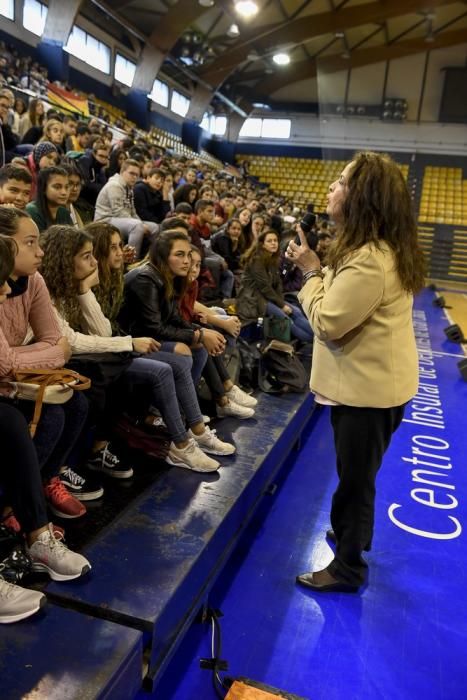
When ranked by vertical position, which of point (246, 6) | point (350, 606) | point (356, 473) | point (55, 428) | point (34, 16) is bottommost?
point (350, 606)

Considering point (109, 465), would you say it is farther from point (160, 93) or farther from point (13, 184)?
point (160, 93)


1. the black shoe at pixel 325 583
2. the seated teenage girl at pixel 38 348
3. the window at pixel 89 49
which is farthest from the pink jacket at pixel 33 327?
the window at pixel 89 49

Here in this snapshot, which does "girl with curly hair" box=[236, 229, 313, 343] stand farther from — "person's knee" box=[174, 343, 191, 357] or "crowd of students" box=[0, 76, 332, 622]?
"person's knee" box=[174, 343, 191, 357]

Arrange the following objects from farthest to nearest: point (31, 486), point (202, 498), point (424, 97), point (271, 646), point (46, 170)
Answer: point (424, 97) → point (46, 170) → point (202, 498) → point (271, 646) → point (31, 486)

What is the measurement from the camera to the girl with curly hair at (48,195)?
278 centimetres

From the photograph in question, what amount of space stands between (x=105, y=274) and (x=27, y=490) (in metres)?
1.18

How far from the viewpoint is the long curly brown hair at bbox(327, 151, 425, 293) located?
5.35ft

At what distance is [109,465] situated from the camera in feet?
7.32

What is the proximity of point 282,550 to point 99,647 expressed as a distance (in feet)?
3.86

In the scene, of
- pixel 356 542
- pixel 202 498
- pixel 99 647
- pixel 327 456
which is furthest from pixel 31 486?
pixel 327 456

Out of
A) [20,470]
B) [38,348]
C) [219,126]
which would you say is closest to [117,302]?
[38,348]

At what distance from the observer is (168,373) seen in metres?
2.31

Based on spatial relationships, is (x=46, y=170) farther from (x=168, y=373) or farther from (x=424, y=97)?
(x=424, y=97)

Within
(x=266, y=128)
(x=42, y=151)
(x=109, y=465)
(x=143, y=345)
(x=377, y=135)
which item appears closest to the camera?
(x=109, y=465)
